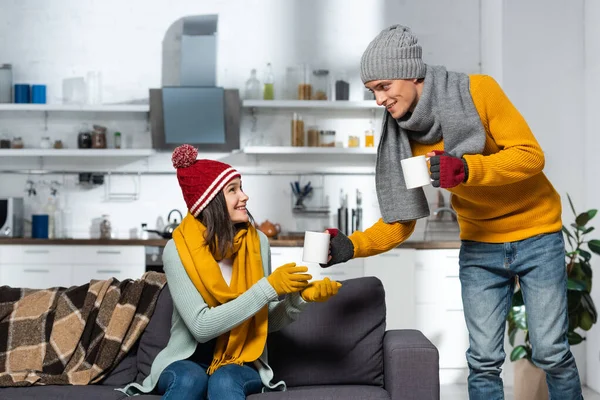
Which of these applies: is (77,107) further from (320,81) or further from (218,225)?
(218,225)

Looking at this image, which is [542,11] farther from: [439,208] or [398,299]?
[398,299]

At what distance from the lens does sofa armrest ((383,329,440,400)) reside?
2496 mm

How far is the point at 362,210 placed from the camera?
573 centimetres

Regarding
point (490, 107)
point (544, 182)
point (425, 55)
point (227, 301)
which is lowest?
point (227, 301)

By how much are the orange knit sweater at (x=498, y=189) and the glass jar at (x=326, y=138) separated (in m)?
3.03

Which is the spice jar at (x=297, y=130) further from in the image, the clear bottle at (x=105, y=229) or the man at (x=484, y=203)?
the man at (x=484, y=203)

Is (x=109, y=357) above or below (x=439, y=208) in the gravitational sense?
below

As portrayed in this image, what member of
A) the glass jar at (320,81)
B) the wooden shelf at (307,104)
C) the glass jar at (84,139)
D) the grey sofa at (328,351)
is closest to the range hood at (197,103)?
the wooden shelf at (307,104)

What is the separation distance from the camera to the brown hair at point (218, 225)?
2.58 m

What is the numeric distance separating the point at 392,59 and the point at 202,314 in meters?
0.96

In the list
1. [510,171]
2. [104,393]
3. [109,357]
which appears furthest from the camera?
[109,357]

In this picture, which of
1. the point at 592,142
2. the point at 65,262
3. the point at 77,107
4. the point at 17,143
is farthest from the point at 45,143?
the point at 592,142

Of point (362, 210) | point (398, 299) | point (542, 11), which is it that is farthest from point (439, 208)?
point (542, 11)

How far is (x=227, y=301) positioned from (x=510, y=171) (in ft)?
3.17
